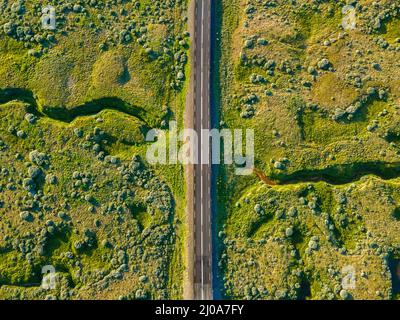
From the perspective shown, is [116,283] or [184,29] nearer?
[116,283]

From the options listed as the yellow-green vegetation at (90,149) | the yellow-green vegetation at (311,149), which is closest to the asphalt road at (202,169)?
the yellow-green vegetation at (311,149)

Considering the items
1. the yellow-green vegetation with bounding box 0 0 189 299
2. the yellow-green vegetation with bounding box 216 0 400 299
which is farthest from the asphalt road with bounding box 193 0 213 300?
the yellow-green vegetation with bounding box 0 0 189 299

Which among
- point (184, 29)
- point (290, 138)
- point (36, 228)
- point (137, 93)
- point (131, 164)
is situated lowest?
point (36, 228)

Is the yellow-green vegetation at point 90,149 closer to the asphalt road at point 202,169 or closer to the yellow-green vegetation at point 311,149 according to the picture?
the asphalt road at point 202,169

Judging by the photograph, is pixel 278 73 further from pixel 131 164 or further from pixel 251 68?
pixel 131 164

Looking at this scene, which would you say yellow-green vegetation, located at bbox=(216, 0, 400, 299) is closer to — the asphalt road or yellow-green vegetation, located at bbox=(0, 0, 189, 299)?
the asphalt road

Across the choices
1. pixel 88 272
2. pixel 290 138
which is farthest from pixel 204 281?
pixel 290 138

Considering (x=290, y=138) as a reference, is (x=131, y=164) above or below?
below

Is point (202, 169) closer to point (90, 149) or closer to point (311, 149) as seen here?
point (311, 149)
